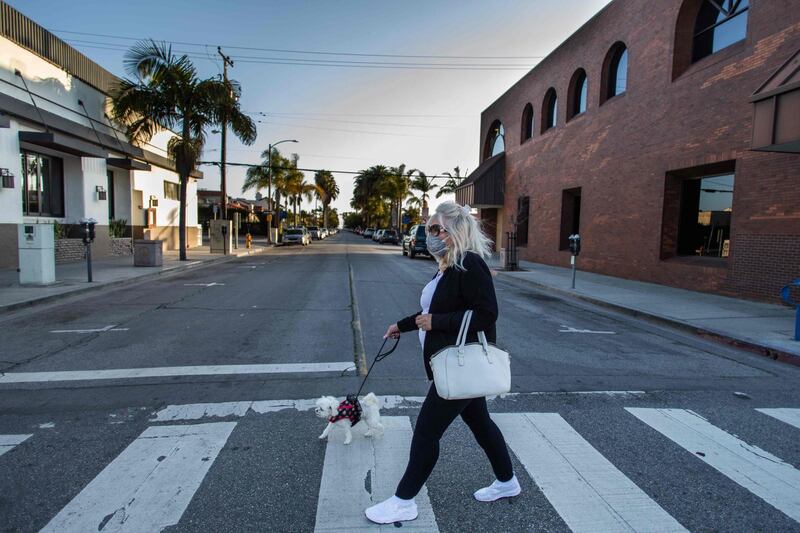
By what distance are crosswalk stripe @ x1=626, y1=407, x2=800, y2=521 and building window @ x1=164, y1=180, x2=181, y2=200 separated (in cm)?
2966

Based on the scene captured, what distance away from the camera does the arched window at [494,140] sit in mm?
31070

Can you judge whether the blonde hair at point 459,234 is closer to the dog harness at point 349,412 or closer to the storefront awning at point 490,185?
the dog harness at point 349,412

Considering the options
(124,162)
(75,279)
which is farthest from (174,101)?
(75,279)

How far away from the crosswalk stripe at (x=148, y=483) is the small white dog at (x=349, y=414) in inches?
32.8

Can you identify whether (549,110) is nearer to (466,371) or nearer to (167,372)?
(167,372)

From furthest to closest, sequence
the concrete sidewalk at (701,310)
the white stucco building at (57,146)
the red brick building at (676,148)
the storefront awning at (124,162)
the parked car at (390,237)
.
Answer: the parked car at (390,237) → the storefront awning at (124,162) → the white stucco building at (57,146) → the red brick building at (676,148) → the concrete sidewalk at (701,310)

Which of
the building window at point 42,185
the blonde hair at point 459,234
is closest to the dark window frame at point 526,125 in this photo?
the building window at point 42,185

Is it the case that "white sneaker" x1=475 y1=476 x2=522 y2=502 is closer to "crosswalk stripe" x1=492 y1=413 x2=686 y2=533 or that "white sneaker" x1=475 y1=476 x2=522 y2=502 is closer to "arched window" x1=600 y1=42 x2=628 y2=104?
"crosswalk stripe" x1=492 y1=413 x2=686 y2=533

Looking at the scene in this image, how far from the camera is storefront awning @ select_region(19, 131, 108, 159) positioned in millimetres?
14758

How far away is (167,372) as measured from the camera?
5.63 m

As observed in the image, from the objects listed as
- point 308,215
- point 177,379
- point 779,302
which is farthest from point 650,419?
point 308,215

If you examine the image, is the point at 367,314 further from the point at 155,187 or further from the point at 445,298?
the point at 155,187

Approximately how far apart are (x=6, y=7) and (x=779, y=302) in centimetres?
2293

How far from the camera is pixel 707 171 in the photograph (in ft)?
44.2
